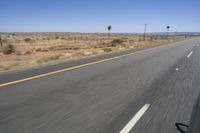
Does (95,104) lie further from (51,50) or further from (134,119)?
(51,50)

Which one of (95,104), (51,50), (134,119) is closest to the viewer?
(134,119)

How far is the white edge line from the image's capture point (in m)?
3.98

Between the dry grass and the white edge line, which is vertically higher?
the white edge line

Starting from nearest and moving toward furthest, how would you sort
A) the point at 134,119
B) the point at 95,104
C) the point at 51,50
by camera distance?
1. the point at 134,119
2. the point at 95,104
3. the point at 51,50

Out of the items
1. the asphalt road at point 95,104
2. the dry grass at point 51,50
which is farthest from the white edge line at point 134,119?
the dry grass at point 51,50

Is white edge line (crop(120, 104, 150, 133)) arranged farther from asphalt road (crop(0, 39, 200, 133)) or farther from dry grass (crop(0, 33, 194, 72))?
dry grass (crop(0, 33, 194, 72))

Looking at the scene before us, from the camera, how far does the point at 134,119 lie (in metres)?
4.46

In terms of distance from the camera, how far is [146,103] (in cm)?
555

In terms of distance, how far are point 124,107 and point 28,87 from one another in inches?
135

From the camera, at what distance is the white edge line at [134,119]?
13.1 ft

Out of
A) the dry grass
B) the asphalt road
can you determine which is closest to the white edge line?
the asphalt road

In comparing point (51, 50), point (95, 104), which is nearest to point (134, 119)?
point (95, 104)

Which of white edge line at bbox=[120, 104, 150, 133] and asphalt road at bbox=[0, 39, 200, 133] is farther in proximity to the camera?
asphalt road at bbox=[0, 39, 200, 133]

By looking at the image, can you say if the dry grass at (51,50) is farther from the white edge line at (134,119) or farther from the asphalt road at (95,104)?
the white edge line at (134,119)
